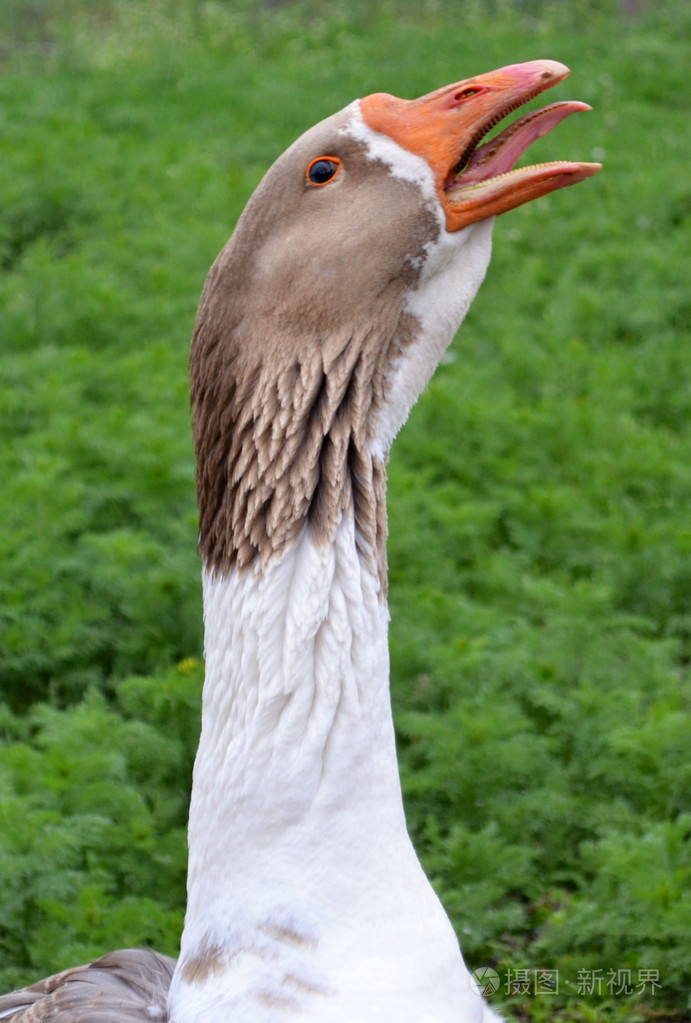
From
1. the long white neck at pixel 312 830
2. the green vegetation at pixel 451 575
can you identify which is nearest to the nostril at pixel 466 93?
the long white neck at pixel 312 830

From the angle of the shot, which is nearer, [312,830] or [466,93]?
[312,830]

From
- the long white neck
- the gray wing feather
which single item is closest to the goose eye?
the long white neck

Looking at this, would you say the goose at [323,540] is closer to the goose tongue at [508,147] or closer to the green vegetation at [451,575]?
the goose tongue at [508,147]

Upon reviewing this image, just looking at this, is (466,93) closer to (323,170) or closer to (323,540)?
(323,170)

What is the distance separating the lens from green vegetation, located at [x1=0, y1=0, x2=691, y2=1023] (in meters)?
3.60

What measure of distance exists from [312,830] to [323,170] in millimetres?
1263

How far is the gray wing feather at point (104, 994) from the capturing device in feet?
8.27

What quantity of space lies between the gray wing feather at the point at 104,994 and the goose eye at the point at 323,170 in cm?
171

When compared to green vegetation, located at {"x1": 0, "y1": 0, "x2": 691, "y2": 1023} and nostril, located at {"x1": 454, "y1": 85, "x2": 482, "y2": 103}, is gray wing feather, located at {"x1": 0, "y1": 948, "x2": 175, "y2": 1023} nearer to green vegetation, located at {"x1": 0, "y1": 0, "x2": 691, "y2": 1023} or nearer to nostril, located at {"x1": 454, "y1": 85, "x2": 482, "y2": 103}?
green vegetation, located at {"x1": 0, "y1": 0, "x2": 691, "y2": 1023}

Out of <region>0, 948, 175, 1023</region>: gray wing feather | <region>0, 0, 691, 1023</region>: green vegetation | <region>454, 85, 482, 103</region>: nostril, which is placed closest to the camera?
<region>454, 85, 482, 103</region>: nostril

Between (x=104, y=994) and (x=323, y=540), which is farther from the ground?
(x=323, y=540)

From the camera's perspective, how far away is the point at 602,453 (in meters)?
6.47

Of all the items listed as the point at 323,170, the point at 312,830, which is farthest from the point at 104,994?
the point at 323,170

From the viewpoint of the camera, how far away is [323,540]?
7.63 ft
